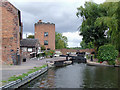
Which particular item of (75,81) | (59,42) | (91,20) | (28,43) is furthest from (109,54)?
(59,42)

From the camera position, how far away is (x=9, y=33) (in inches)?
666

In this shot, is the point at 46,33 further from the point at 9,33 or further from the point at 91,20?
the point at 9,33

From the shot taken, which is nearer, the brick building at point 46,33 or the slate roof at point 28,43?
the slate roof at point 28,43

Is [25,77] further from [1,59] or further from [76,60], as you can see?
[76,60]

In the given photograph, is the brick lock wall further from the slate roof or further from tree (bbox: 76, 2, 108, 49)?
tree (bbox: 76, 2, 108, 49)

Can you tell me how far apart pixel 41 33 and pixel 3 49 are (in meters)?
28.3

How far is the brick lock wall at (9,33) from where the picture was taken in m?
16.5

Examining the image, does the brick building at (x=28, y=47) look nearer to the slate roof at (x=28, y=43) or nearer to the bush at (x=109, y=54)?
the slate roof at (x=28, y=43)

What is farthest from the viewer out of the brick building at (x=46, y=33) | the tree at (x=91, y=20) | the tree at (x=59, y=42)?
the tree at (x=59, y=42)

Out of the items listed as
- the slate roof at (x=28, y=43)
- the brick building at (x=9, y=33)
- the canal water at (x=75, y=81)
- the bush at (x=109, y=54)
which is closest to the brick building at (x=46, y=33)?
the slate roof at (x=28, y=43)

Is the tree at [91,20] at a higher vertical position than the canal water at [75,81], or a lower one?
higher

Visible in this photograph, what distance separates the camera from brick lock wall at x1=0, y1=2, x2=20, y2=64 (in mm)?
16531

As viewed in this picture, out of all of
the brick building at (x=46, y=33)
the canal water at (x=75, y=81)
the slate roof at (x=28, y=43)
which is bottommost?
the canal water at (x=75, y=81)

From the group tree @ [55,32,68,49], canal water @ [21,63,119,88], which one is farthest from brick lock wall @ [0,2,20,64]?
tree @ [55,32,68,49]
